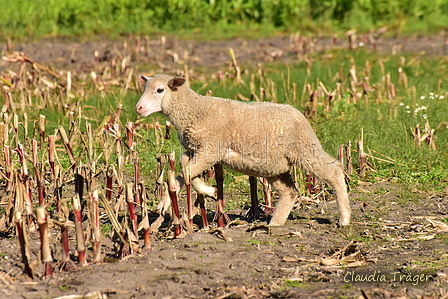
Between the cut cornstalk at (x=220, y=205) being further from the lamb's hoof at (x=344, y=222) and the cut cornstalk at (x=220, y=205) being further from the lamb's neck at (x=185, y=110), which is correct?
the lamb's hoof at (x=344, y=222)

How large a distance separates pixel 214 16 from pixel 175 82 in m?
12.8

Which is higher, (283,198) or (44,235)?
(44,235)

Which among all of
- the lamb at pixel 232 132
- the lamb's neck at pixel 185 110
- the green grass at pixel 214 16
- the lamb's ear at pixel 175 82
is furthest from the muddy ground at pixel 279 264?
the green grass at pixel 214 16

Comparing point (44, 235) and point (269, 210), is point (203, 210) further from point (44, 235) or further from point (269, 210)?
point (44, 235)

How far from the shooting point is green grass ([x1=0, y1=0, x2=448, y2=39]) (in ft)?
58.4

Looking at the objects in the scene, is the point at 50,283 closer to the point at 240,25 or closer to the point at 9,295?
the point at 9,295

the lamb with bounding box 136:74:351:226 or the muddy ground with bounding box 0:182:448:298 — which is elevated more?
the lamb with bounding box 136:74:351:226

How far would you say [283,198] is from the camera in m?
6.38

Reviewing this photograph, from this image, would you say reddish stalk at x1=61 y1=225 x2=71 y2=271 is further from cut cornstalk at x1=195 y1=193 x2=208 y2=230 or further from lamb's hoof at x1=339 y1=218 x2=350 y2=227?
lamb's hoof at x1=339 y1=218 x2=350 y2=227

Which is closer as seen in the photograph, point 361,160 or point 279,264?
point 279,264

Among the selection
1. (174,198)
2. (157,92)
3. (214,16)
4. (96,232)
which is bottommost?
(96,232)

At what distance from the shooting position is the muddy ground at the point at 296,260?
468cm

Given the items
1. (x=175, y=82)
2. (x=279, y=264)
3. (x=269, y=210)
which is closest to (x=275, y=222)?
(x=269, y=210)

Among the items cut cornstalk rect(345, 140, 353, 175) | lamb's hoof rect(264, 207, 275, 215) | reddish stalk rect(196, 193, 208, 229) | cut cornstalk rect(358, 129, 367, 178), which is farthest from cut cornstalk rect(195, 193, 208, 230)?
cut cornstalk rect(358, 129, 367, 178)
